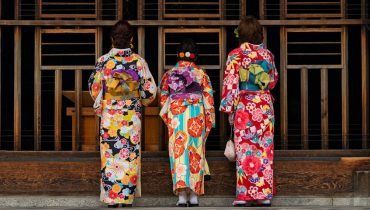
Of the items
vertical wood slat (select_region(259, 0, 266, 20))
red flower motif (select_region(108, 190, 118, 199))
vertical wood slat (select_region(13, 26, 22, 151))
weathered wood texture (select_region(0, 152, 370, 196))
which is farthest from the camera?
vertical wood slat (select_region(259, 0, 266, 20))

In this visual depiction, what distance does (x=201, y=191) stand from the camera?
43.5 ft

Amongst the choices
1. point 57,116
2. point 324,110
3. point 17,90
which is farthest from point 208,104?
point 17,90

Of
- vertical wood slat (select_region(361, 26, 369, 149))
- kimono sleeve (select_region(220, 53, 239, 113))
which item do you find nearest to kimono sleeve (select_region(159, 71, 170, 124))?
kimono sleeve (select_region(220, 53, 239, 113))

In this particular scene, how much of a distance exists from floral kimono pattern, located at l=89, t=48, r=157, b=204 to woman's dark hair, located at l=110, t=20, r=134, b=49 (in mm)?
217

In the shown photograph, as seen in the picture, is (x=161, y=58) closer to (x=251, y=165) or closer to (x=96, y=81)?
(x=96, y=81)

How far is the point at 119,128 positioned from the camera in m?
13.1

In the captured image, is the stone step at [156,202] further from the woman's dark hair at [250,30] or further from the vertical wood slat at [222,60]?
the woman's dark hair at [250,30]

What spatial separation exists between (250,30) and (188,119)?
1.20 meters

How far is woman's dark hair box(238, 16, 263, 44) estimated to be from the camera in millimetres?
13297

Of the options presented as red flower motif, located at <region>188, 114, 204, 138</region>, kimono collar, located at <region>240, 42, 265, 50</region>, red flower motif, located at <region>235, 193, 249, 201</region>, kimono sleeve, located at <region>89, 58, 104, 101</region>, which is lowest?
red flower motif, located at <region>235, 193, 249, 201</region>

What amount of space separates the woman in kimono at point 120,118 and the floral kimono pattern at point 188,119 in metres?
0.30

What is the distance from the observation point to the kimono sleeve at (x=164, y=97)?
13398 millimetres

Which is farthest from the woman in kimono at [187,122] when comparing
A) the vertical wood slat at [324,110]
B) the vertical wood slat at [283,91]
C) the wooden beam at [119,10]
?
the vertical wood slat at [324,110]

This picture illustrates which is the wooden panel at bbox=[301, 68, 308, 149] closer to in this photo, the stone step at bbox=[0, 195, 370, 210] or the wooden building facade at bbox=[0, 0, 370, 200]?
the wooden building facade at bbox=[0, 0, 370, 200]
